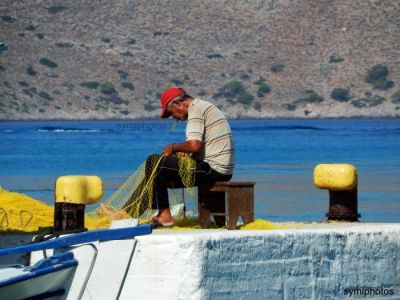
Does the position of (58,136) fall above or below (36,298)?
below

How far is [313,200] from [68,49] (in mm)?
96557

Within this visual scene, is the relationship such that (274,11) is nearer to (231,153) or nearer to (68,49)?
(68,49)

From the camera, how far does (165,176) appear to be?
10.5m

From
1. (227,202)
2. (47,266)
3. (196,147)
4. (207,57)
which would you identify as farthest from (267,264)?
(207,57)

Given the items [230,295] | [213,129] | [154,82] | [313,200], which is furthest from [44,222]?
[154,82]

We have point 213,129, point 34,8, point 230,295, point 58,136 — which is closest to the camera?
point 230,295

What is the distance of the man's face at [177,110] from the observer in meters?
10.7

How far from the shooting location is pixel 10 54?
122 m

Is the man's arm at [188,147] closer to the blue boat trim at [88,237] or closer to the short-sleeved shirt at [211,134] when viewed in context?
the short-sleeved shirt at [211,134]

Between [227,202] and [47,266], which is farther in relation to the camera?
[227,202]

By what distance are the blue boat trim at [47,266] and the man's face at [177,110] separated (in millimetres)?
2717

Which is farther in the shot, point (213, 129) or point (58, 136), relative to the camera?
point (58, 136)

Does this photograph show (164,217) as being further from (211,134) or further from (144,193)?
(211,134)

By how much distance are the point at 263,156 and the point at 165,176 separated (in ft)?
162
